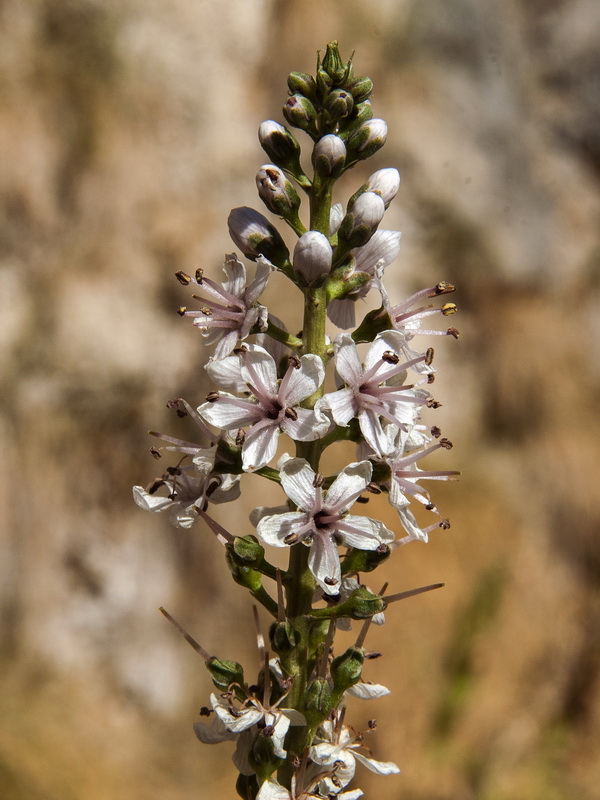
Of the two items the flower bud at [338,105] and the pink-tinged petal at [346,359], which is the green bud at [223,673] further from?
the flower bud at [338,105]

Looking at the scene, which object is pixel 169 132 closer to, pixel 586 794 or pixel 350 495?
pixel 350 495

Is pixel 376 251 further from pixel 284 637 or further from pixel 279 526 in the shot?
pixel 284 637

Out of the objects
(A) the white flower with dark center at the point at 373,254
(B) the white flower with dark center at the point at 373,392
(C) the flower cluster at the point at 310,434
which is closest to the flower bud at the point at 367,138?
(C) the flower cluster at the point at 310,434

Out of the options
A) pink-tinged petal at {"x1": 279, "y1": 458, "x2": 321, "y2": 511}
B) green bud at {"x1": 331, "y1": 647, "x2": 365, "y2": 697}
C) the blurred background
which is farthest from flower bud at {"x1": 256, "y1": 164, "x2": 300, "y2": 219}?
the blurred background

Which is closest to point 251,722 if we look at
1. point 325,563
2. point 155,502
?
point 325,563

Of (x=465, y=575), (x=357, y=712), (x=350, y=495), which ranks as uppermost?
(x=350, y=495)

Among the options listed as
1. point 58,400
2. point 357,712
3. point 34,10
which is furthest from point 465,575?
point 34,10

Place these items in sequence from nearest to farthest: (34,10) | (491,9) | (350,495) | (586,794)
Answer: (350,495) → (586,794) → (34,10) → (491,9)
